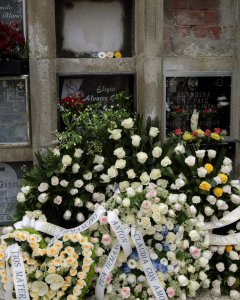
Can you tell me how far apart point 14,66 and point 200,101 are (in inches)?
75.9

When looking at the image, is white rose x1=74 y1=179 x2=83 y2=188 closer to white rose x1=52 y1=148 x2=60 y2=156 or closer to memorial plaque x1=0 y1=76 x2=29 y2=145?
white rose x1=52 y1=148 x2=60 y2=156

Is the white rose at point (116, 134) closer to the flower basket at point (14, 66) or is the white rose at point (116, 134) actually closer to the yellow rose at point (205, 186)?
the yellow rose at point (205, 186)

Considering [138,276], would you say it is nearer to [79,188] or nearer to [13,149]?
[79,188]

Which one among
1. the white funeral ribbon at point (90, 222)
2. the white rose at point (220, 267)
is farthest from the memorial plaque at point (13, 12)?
the white rose at point (220, 267)

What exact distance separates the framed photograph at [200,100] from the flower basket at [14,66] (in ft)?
4.73

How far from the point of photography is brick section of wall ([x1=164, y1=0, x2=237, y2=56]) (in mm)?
5039

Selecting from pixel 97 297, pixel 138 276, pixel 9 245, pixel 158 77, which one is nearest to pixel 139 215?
pixel 138 276

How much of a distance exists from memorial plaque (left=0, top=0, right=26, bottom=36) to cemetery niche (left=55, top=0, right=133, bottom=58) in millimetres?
355

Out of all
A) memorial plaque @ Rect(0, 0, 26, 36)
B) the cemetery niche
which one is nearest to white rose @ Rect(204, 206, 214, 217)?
the cemetery niche

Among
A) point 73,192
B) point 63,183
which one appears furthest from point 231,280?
point 63,183

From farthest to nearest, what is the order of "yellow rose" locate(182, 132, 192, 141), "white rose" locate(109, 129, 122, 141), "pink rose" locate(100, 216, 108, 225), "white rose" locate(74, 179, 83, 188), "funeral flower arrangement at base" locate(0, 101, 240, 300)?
"yellow rose" locate(182, 132, 192, 141)
"white rose" locate(109, 129, 122, 141)
"white rose" locate(74, 179, 83, 188)
"pink rose" locate(100, 216, 108, 225)
"funeral flower arrangement at base" locate(0, 101, 240, 300)

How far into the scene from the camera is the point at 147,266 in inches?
158

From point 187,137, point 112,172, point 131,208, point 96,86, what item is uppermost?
point 96,86

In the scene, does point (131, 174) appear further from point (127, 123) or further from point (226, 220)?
point (226, 220)
